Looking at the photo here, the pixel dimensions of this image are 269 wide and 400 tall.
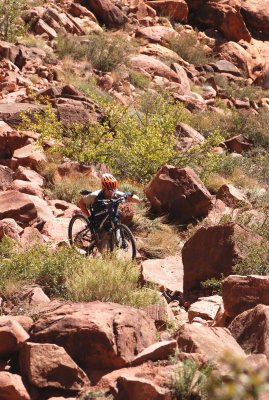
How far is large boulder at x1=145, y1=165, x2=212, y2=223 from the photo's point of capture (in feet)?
37.6

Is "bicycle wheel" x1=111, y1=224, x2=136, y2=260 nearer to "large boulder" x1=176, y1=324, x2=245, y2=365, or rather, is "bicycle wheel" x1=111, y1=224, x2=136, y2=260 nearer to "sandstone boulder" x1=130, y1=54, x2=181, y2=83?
"large boulder" x1=176, y1=324, x2=245, y2=365

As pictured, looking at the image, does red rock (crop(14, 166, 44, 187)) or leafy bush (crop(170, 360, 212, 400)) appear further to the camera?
red rock (crop(14, 166, 44, 187))

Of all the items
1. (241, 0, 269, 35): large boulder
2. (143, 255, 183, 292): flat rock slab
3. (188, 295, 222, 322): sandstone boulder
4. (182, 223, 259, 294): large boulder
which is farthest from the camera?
(241, 0, 269, 35): large boulder

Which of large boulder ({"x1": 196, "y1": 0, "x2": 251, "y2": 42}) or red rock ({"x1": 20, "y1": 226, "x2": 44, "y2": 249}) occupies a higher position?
red rock ({"x1": 20, "y1": 226, "x2": 44, "y2": 249})

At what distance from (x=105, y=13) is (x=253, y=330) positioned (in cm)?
2579

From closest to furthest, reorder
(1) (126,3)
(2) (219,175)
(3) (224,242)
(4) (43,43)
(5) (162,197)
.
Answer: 1. (3) (224,242)
2. (5) (162,197)
3. (2) (219,175)
4. (4) (43,43)
5. (1) (126,3)

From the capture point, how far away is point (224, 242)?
25.8ft

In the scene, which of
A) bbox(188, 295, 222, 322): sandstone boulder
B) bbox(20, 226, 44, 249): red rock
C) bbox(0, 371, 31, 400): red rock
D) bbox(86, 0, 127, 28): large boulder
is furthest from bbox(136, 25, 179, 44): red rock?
bbox(0, 371, 31, 400): red rock

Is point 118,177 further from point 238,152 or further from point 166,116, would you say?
point 238,152

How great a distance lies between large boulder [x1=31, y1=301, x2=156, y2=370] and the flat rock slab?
3041 mm

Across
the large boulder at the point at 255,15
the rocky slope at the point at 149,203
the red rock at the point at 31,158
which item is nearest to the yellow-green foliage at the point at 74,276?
the rocky slope at the point at 149,203

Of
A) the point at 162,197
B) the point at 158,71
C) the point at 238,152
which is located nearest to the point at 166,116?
the point at 162,197

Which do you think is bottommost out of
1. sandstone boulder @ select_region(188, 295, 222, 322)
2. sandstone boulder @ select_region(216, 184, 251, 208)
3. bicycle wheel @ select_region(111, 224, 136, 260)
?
sandstone boulder @ select_region(216, 184, 251, 208)

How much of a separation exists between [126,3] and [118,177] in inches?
799
